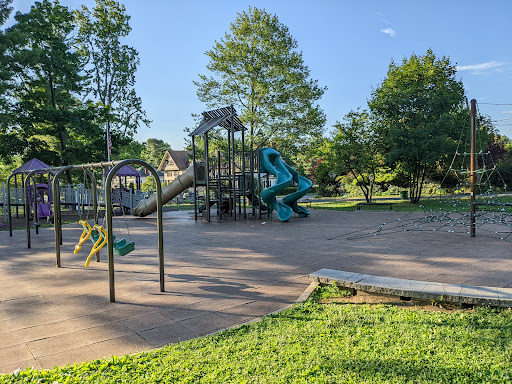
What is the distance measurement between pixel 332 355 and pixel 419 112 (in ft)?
70.5

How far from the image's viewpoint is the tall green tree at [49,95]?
22.9 metres

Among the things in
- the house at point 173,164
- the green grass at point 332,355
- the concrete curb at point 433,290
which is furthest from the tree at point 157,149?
the green grass at point 332,355

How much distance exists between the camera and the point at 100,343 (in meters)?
3.87

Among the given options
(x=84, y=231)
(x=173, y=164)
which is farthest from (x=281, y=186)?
(x=173, y=164)

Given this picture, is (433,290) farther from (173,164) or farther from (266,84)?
(173,164)

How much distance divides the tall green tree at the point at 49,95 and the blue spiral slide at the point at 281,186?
510 inches

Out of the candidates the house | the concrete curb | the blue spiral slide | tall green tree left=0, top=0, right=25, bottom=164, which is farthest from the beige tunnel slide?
the house

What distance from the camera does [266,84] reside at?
23.5m

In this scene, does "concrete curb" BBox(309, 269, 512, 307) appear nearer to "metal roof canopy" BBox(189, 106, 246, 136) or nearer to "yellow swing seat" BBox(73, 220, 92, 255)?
"yellow swing seat" BBox(73, 220, 92, 255)

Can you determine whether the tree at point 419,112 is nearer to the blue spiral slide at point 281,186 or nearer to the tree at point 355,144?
the tree at point 355,144

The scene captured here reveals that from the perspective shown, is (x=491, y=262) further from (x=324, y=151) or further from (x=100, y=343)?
(x=324, y=151)

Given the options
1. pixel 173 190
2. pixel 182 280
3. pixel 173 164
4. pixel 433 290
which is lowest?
pixel 182 280

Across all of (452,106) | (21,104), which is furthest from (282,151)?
(21,104)

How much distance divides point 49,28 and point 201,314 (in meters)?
26.8
